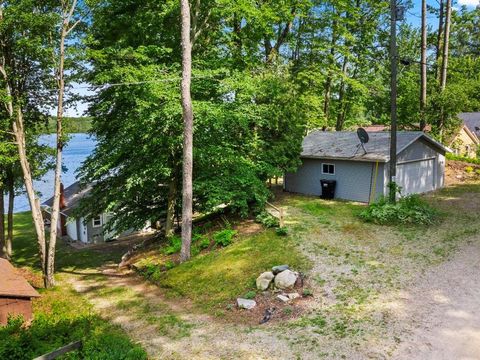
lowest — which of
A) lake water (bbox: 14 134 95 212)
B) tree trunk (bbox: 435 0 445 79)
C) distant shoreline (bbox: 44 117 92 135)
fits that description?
lake water (bbox: 14 134 95 212)

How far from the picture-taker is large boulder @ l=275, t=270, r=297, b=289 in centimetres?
1146

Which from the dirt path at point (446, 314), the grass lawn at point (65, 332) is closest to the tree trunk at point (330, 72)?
the dirt path at point (446, 314)

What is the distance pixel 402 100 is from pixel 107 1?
21.4 meters

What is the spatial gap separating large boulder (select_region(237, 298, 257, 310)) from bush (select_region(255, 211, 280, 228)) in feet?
18.5

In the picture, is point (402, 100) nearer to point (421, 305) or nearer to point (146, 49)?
point (146, 49)

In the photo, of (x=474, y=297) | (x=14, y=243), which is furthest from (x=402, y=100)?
(x=14, y=243)

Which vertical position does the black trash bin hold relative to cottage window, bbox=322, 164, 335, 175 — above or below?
below

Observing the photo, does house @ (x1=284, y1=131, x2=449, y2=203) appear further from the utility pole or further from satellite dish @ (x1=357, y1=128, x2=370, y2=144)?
the utility pole

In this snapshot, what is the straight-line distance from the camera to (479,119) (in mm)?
43188

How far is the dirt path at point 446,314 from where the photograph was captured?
762 cm

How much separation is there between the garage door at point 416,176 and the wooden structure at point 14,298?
59.3 feet

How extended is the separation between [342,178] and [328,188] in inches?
38.1

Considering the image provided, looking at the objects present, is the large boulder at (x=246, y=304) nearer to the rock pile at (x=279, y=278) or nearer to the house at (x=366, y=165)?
the rock pile at (x=279, y=278)

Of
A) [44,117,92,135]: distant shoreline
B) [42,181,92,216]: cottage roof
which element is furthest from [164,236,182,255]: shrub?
[42,181,92,216]: cottage roof
